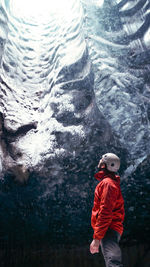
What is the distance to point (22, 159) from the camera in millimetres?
2654

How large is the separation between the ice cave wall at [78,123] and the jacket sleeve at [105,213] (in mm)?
996

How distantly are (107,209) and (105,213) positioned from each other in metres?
0.03

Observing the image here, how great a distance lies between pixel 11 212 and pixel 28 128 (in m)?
1.07

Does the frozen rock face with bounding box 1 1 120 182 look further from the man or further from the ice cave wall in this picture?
the man

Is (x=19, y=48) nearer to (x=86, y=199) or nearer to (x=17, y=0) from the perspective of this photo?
(x=17, y=0)

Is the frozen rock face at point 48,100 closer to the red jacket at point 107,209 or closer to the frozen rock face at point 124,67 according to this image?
the frozen rock face at point 124,67

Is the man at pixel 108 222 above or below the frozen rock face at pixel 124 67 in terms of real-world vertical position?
below

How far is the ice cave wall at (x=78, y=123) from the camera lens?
7.93 feet

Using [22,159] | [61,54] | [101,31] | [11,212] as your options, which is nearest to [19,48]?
[61,54]

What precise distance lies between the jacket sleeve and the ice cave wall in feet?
3.27

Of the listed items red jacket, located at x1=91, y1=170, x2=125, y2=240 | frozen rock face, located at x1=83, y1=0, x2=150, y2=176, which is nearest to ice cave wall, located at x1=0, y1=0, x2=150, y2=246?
frozen rock face, located at x1=83, y1=0, x2=150, y2=176

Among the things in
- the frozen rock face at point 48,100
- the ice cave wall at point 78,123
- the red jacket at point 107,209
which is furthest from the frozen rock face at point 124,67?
the red jacket at point 107,209

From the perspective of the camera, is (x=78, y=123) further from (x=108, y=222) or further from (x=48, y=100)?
(x=108, y=222)

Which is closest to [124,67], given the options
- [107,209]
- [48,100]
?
[48,100]
